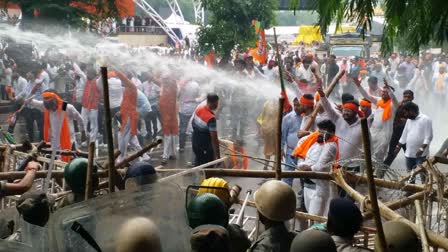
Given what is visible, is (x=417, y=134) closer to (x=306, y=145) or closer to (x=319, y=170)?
A: (x=306, y=145)

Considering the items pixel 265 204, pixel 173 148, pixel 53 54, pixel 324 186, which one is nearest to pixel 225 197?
pixel 265 204

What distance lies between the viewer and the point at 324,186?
24.1ft

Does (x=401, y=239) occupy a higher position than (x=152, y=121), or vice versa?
(x=401, y=239)

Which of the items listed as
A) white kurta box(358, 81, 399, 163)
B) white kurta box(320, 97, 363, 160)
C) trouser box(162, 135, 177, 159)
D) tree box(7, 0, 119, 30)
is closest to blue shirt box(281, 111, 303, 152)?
white kurta box(320, 97, 363, 160)

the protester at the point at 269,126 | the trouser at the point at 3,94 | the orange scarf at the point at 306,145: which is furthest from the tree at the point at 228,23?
the orange scarf at the point at 306,145

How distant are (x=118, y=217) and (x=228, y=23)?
17.3m

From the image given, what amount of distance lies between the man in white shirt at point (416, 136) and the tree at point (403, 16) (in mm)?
5524

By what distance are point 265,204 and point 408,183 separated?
171 centimetres

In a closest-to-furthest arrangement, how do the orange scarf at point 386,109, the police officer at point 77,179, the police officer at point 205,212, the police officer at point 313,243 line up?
the police officer at point 313,243 < the police officer at point 205,212 < the police officer at point 77,179 < the orange scarf at point 386,109

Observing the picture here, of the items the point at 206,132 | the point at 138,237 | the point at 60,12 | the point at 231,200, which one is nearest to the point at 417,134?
the point at 206,132

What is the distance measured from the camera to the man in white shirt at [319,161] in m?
7.38

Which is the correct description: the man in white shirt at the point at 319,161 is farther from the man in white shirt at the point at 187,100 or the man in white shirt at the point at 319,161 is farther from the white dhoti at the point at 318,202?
the man in white shirt at the point at 187,100

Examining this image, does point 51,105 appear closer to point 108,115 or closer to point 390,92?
point 390,92

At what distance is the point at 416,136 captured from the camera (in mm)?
9938
